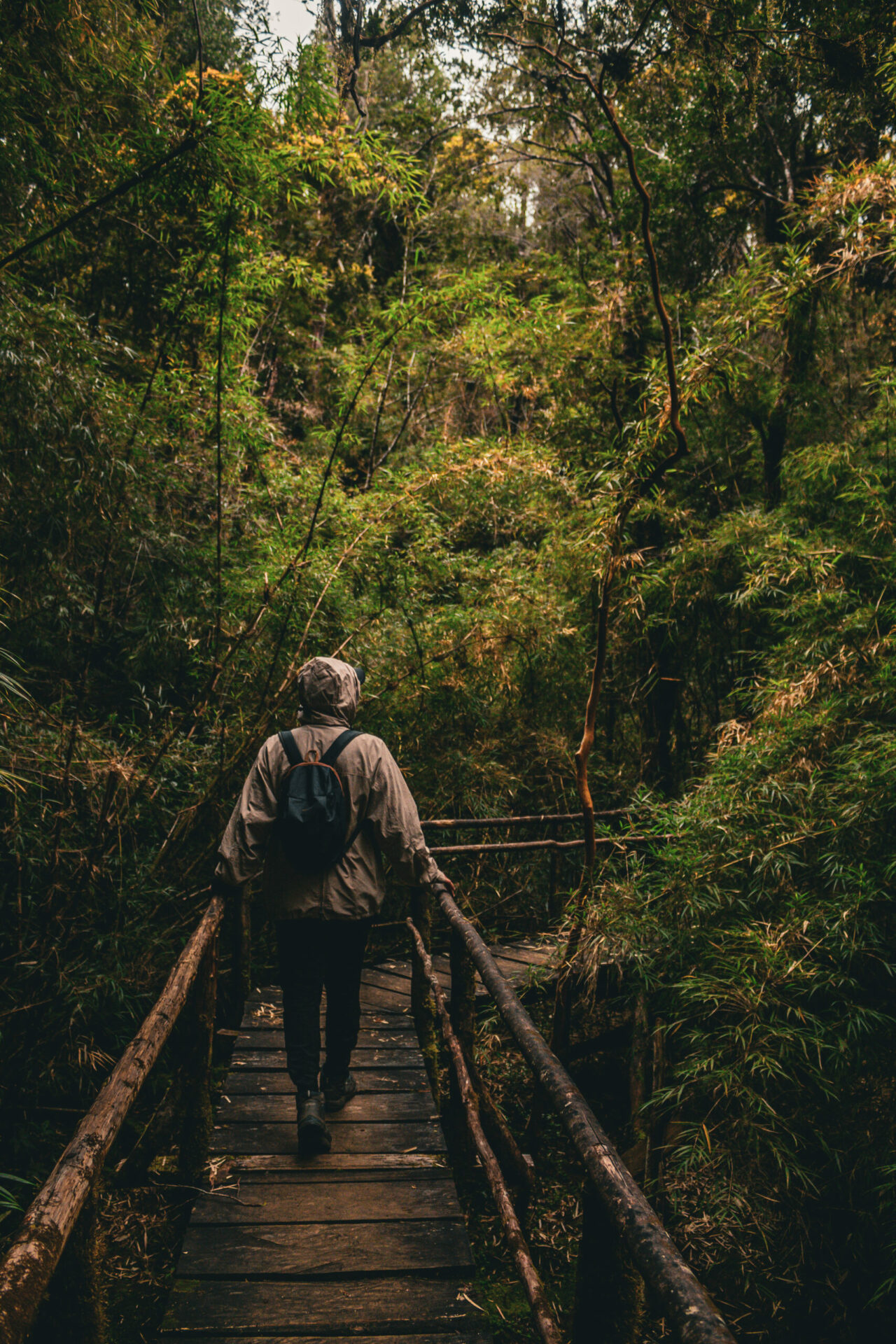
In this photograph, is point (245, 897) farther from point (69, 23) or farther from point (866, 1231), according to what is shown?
point (69, 23)

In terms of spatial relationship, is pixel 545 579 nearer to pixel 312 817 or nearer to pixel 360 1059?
pixel 360 1059

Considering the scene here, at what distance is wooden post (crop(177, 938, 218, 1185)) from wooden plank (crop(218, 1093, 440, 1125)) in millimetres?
95

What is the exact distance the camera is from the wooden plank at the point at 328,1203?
2.08 meters

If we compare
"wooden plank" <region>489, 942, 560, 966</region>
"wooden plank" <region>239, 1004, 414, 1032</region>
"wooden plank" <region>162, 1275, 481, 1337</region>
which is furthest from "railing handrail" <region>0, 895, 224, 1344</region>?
"wooden plank" <region>489, 942, 560, 966</region>

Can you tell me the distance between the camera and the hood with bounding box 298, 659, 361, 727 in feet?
8.58

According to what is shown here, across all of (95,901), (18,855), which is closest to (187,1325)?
(18,855)

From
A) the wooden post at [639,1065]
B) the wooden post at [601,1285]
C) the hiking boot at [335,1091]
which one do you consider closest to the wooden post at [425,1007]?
the hiking boot at [335,1091]

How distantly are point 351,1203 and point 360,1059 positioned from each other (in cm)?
99

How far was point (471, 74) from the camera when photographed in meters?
7.88

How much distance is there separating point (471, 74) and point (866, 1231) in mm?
9746

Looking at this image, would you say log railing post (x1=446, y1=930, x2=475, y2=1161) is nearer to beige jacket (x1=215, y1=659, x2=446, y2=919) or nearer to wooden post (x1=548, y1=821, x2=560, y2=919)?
beige jacket (x1=215, y1=659, x2=446, y2=919)

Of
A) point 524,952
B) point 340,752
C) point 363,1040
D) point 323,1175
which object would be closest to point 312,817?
point 340,752

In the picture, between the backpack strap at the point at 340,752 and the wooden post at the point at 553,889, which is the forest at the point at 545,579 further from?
the backpack strap at the point at 340,752

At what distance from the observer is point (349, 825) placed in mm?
2514
